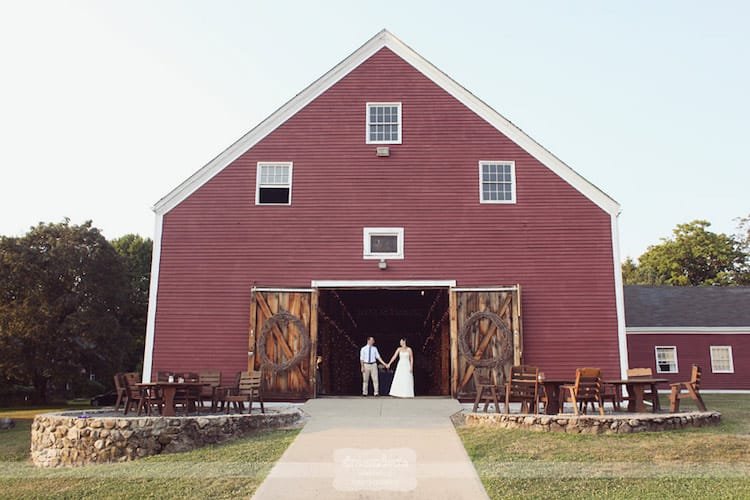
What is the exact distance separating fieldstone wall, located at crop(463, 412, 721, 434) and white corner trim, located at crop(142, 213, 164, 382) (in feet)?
26.3

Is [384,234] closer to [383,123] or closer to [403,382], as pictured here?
[383,123]

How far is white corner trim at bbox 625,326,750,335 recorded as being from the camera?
26344 millimetres

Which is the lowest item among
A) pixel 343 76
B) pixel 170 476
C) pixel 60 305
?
pixel 170 476

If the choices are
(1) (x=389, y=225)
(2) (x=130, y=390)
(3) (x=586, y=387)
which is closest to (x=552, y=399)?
(3) (x=586, y=387)

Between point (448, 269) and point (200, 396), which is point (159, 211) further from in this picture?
point (448, 269)

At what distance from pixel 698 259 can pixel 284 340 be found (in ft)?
136

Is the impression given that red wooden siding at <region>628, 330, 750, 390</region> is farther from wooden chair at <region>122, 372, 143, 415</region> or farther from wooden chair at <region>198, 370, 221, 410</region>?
wooden chair at <region>122, 372, 143, 415</region>

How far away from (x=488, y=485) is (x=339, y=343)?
16618 millimetres

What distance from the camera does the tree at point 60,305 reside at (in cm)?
3231

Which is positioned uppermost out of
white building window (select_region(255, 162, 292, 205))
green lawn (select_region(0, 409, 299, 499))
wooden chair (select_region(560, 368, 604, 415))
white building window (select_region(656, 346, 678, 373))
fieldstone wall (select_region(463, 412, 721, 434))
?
white building window (select_region(255, 162, 292, 205))

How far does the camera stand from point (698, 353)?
26.4 metres

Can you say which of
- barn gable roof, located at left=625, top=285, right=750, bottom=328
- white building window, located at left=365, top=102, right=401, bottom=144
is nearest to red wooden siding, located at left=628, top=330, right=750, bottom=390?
barn gable roof, located at left=625, top=285, right=750, bottom=328

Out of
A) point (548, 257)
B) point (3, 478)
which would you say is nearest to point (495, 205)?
point (548, 257)

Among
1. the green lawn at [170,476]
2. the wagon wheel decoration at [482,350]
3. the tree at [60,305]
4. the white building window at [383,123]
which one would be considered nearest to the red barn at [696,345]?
the wagon wheel decoration at [482,350]
